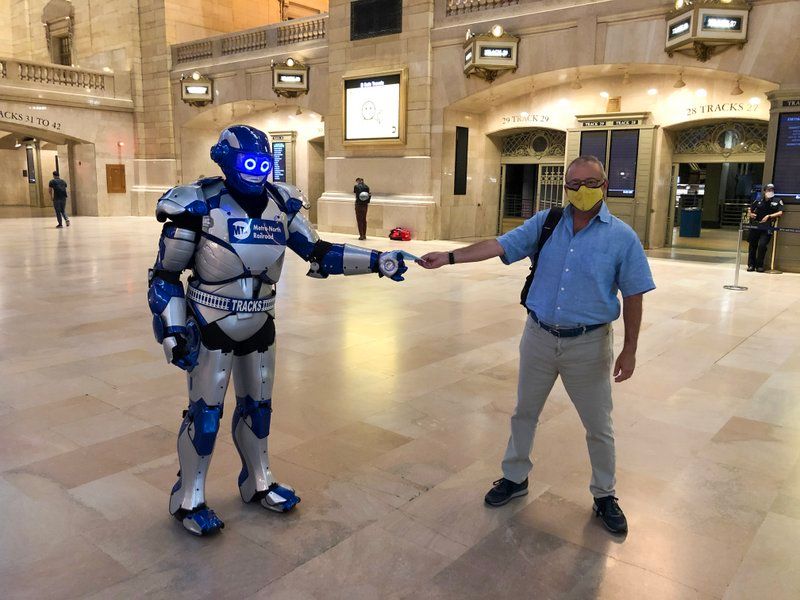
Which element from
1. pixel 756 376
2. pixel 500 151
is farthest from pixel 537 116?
pixel 756 376

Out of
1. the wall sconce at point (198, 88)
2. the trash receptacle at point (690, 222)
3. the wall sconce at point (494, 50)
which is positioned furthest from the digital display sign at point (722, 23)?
the wall sconce at point (198, 88)

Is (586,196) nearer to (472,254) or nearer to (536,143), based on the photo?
(472,254)

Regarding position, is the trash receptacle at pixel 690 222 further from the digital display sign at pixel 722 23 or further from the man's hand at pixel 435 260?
the man's hand at pixel 435 260

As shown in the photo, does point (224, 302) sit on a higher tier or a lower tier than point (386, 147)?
lower

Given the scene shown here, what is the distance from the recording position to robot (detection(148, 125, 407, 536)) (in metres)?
2.81

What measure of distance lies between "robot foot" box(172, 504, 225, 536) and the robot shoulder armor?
1.33 metres

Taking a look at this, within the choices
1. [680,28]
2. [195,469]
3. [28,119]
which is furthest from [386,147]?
[195,469]

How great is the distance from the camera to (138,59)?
24.6 metres

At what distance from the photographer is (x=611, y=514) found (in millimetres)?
3080

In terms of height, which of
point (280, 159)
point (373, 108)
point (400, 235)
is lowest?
point (400, 235)

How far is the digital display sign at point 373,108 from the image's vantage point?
1728cm

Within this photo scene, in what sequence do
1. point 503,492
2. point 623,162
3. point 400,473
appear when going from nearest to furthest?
point 503,492
point 400,473
point 623,162

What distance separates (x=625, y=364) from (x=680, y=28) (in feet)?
39.0

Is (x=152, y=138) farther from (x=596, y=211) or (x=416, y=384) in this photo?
(x=596, y=211)
